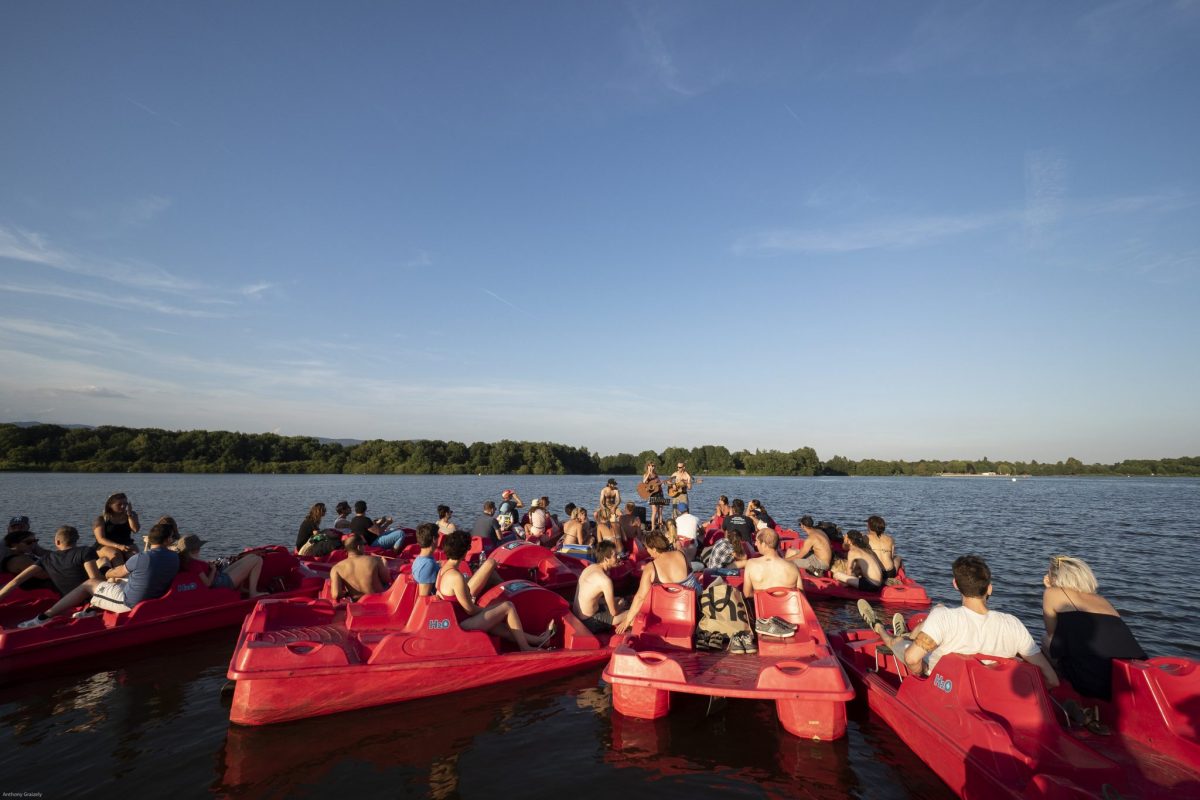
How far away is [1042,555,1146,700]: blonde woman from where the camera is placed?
16.3ft

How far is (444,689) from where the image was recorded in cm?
686

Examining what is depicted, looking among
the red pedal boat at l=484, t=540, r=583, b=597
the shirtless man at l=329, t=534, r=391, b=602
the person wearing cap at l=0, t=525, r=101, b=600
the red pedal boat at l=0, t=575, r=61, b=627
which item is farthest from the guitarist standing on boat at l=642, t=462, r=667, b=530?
the red pedal boat at l=0, t=575, r=61, b=627

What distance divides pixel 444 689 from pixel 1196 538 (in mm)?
31251

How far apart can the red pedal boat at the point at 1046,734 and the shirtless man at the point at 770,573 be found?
8.39 ft

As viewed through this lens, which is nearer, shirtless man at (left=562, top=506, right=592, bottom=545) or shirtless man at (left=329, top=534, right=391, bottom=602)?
shirtless man at (left=329, top=534, right=391, bottom=602)

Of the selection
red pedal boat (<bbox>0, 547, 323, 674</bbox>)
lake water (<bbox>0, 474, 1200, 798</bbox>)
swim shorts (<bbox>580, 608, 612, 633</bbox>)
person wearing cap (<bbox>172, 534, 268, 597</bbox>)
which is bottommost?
lake water (<bbox>0, 474, 1200, 798</bbox>)

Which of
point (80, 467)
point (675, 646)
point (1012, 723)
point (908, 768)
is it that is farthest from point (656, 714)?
point (80, 467)

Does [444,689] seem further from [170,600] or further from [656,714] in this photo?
[170,600]

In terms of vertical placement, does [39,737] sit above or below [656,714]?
below

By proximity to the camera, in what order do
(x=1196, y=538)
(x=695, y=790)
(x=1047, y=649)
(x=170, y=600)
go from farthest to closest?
1. (x=1196, y=538)
2. (x=170, y=600)
3. (x=1047, y=649)
4. (x=695, y=790)

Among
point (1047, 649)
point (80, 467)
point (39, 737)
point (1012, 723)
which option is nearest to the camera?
point (1012, 723)

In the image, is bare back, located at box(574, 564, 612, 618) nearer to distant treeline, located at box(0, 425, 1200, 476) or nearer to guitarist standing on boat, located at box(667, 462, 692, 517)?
guitarist standing on boat, located at box(667, 462, 692, 517)

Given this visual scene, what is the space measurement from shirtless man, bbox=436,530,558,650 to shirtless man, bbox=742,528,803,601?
9.26 feet

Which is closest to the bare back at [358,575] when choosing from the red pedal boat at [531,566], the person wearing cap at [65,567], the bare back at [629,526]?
the red pedal boat at [531,566]
